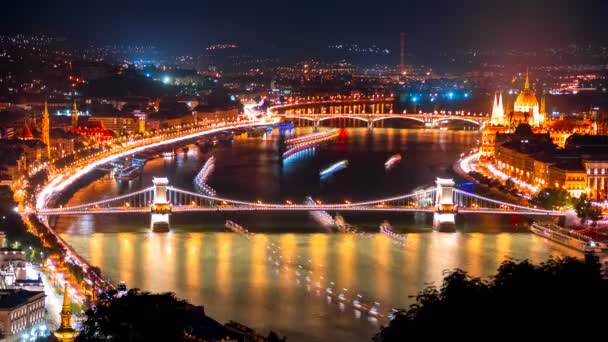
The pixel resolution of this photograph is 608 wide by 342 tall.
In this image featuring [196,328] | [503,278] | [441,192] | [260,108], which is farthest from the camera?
[260,108]

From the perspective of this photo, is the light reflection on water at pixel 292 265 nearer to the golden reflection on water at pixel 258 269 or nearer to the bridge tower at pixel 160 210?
the golden reflection on water at pixel 258 269

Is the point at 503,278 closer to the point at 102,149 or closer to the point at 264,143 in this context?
the point at 102,149

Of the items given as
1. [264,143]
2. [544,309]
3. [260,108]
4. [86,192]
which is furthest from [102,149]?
[544,309]

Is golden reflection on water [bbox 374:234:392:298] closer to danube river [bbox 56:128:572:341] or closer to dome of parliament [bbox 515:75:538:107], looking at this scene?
danube river [bbox 56:128:572:341]

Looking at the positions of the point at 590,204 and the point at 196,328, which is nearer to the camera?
the point at 196,328

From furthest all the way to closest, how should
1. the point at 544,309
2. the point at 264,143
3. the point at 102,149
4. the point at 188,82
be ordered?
the point at 188,82, the point at 264,143, the point at 102,149, the point at 544,309

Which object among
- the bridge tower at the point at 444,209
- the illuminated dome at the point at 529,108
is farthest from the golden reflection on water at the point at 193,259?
the illuminated dome at the point at 529,108
